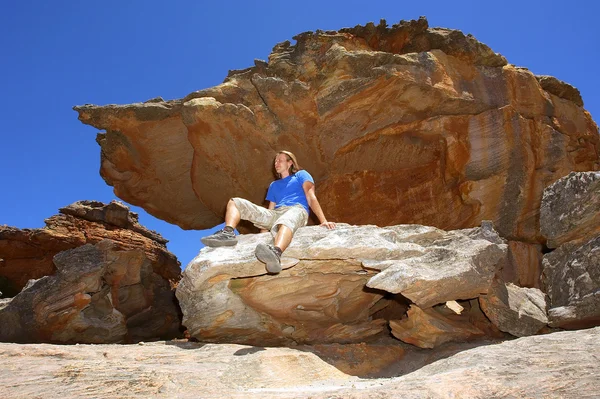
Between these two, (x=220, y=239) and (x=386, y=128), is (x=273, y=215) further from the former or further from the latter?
(x=386, y=128)

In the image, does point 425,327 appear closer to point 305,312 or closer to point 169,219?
point 305,312

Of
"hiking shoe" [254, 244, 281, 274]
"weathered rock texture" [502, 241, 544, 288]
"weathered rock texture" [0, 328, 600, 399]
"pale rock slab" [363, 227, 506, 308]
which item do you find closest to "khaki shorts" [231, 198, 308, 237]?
"hiking shoe" [254, 244, 281, 274]

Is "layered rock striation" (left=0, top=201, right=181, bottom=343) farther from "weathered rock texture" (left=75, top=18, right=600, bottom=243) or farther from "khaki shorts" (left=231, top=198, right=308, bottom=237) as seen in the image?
"khaki shorts" (left=231, top=198, right=308, bottom=237)

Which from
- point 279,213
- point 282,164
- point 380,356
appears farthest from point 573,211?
point 282,164

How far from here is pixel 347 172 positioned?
507 inches

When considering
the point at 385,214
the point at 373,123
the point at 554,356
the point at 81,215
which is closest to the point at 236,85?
the point at 373,123

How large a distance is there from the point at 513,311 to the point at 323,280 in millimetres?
2818

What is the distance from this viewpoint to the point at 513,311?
6.71 metres

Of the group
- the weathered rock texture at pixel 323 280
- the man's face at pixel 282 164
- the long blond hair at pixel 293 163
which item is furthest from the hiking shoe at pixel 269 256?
the long blond hair at pixel 293 163

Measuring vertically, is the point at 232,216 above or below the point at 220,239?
above

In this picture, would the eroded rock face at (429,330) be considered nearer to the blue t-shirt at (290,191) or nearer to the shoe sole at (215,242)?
the blue t-shirt at (290,191)

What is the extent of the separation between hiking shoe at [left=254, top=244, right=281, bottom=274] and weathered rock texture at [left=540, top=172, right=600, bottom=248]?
432 cm

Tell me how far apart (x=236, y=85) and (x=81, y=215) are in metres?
7.65

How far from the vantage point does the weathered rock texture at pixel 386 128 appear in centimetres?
1151
